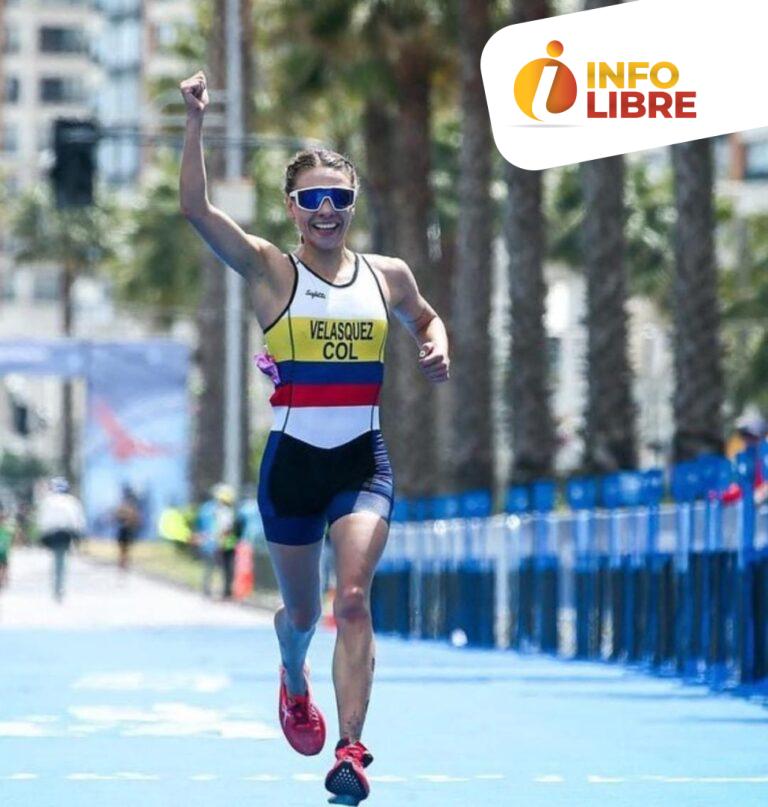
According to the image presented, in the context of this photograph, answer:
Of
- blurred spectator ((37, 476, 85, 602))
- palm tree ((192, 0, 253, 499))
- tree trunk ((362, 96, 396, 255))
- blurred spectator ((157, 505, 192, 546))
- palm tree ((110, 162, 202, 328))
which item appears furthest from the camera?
palm tree ((110, 162, 202, 328))

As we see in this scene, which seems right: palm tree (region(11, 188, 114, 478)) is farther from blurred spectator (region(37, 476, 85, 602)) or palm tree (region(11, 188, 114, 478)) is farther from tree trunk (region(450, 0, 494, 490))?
tree trunk (region(450, 0, 494, 490))

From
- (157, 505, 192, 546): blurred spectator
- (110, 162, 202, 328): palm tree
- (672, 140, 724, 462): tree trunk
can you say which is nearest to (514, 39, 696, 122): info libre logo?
(672, 140, 724, 462): tree trunk

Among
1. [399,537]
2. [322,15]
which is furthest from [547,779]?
[322,15]

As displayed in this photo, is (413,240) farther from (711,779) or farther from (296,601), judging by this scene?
(296,601)

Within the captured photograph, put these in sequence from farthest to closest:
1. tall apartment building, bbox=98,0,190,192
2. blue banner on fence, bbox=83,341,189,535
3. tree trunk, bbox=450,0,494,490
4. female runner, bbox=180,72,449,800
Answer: tall apartment building, bbox=98,0,190,192 < blue banner on fence, bbox=83,341,189,535 < tree trunk, bbox=450,0,494,490 < female runner, bbox=180,72,449,800

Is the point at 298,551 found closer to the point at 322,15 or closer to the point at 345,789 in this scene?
the point at 345,789

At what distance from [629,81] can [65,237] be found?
311ft

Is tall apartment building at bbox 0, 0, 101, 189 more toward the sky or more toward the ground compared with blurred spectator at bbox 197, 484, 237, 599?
more toward the sky

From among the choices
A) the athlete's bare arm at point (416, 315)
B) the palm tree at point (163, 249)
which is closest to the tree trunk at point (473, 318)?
the athlete's bare arm at point (416, 315)

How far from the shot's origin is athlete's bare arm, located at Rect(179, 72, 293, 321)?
31.8 ft

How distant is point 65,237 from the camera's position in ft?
345

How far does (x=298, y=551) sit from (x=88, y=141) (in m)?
27.3

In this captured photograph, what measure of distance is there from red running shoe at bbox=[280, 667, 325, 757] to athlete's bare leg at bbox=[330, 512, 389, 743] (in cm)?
70

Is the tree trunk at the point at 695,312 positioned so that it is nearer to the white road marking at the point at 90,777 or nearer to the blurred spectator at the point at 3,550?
the blurred spectator at the point at 3,550
